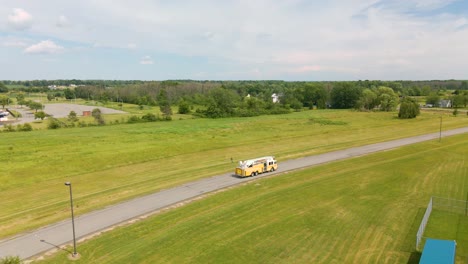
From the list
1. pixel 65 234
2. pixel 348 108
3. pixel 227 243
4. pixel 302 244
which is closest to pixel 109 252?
pixel 65 234

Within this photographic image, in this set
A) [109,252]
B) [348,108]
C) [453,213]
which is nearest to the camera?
[109,252]

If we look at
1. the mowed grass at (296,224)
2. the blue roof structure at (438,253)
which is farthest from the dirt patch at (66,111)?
the blue roof structure at (438,253)

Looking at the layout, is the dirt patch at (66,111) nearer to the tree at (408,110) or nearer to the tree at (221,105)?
the tree at (221,105)

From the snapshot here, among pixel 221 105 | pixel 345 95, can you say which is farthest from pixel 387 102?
pixel 221 105

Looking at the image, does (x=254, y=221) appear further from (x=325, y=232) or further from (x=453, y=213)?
(x=453, y=213)

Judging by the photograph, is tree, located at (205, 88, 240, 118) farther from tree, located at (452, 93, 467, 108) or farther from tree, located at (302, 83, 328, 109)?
tree, located at (452, 93, 467, 108)

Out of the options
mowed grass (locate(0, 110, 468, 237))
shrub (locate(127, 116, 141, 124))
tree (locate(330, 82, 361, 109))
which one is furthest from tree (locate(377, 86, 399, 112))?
shrub (locate(127, 116, 141, 124))
